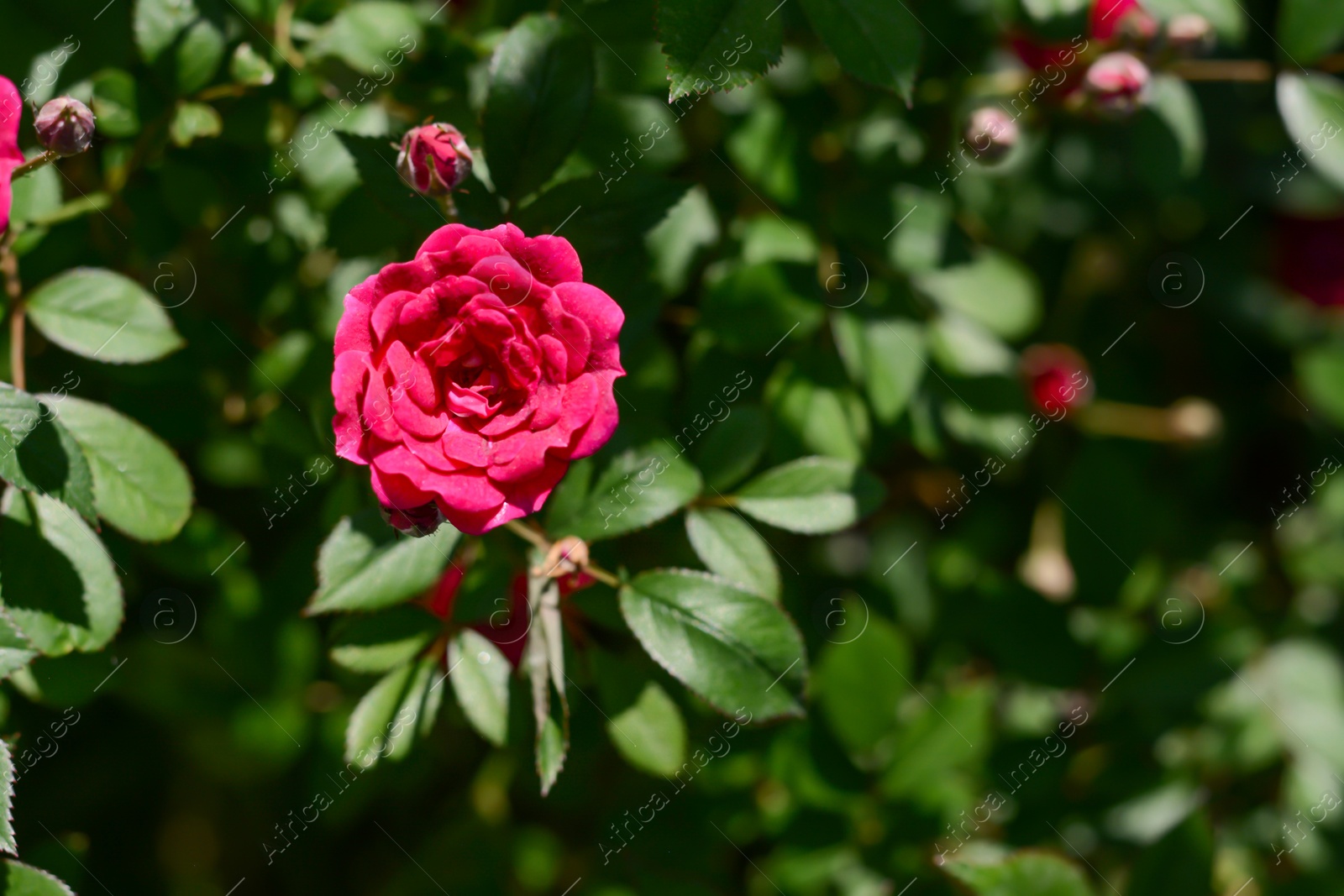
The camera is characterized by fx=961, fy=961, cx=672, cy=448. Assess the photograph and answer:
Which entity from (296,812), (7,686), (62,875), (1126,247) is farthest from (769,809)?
(1126,247)

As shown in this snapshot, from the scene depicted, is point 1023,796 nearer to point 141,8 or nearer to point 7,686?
point 7,686

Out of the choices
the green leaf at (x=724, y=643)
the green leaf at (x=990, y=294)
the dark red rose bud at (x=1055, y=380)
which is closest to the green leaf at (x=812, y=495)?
the green leaf at (x=724, y=643)

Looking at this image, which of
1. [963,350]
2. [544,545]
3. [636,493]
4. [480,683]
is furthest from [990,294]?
[480,683]

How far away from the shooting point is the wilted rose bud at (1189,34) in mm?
1505

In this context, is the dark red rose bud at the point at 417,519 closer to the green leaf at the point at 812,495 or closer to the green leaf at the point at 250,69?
the green leaf at the point at 812,495

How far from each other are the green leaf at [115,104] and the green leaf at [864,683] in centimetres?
137

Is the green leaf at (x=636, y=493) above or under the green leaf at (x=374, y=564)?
under

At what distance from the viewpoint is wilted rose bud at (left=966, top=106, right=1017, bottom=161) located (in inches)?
59.3

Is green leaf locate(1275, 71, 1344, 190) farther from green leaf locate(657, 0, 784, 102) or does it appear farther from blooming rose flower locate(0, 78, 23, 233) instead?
blooming rose flower locate(0, 78, 23, 233)

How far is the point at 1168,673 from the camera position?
185 centimetres

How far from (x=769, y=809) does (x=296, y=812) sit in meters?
0.96

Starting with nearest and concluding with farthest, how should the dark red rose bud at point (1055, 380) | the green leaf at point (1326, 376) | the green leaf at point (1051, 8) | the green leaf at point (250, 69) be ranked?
the green leaf at point (250, 69) → the green leaf at point (1051, 8) → the dark red rose bud at point (1055, 380) → the green leaf at point (1326, 376)

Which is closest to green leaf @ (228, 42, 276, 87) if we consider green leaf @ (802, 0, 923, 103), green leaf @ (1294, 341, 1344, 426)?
green leaf @ (802, 0, 923, 103)

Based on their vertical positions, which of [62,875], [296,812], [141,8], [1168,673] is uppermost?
[141,8]
